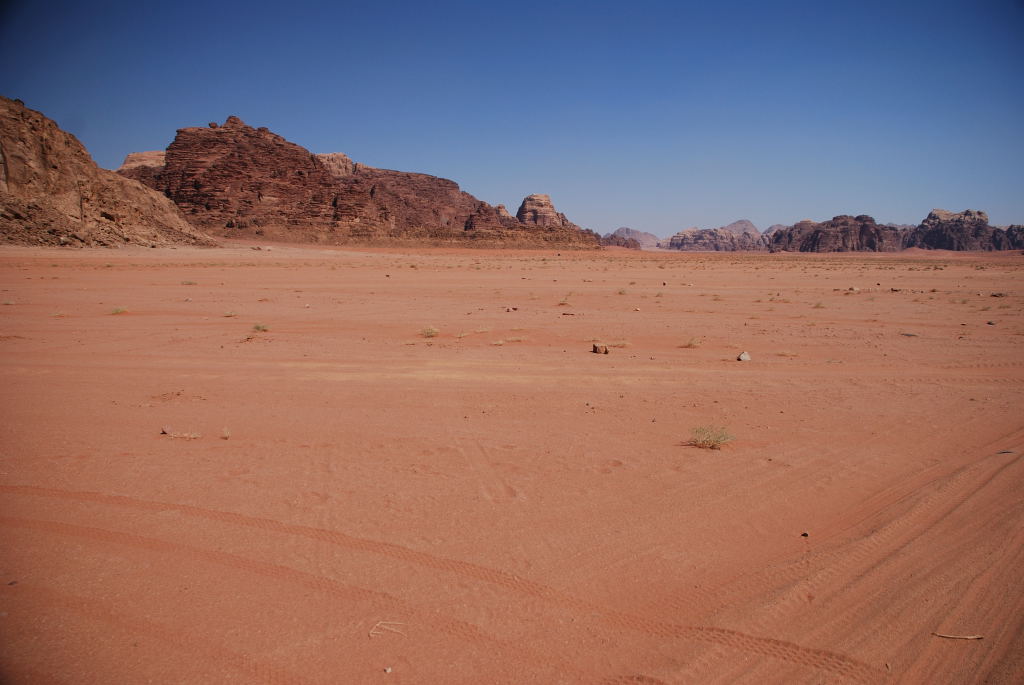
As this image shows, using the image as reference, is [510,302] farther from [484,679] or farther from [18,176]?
[18,176]

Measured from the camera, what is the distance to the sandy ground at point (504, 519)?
2.62 meters

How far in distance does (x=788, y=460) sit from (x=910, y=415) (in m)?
2.59

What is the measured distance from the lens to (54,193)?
35.6m

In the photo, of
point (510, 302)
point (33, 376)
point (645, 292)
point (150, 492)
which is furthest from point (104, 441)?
point (645, 292)

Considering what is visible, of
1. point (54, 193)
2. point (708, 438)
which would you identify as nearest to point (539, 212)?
point (54, 193)

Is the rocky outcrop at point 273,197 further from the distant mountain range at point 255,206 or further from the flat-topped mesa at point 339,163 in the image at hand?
the flat-topped mesa at point 339,163

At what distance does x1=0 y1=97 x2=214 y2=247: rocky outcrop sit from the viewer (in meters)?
33.0

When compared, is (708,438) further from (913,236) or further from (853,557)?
(913,236)

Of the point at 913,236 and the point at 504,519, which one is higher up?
the point at 913,236

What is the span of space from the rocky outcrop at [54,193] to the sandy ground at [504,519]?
34305 millimetres

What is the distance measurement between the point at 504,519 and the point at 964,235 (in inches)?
7094

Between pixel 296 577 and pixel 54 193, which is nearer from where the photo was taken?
pixel 296 577

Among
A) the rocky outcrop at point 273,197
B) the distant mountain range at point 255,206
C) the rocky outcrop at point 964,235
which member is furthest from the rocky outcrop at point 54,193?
the rocky outcrop at point 964,235

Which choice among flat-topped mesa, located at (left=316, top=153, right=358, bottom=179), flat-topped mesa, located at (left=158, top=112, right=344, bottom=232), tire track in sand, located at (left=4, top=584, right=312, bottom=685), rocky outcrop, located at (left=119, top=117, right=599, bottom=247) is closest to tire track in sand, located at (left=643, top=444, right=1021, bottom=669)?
tire track in sand, located at (left=4, top=584, right=312, bottom=685)
